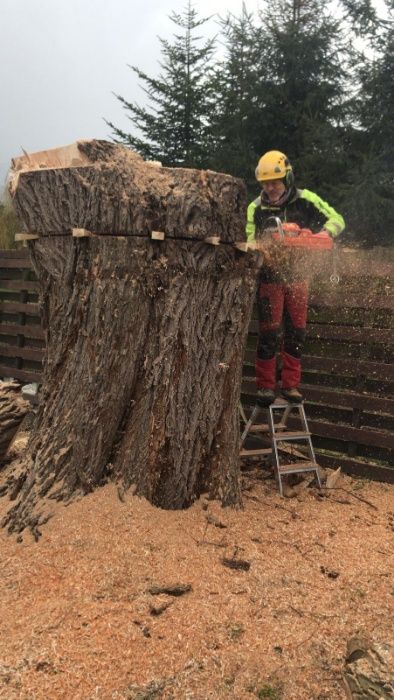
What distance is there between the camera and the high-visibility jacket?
4871 mm

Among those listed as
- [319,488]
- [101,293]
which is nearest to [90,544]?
[101,293]

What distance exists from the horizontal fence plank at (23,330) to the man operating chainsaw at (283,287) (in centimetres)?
359

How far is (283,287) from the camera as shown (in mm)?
4469

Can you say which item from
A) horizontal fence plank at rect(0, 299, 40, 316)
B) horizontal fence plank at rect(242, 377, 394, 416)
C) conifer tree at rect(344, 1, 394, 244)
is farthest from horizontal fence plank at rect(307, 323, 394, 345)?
conifer tree at rect(344, 1, 394, 244)

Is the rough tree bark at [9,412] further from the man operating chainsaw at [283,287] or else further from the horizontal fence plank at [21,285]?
the horizontal fence plank at [21,285]

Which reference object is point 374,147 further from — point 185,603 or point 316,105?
point 185,603

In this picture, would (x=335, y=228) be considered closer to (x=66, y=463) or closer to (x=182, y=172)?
(x=182, y=172)

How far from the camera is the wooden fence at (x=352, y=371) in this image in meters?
4.66

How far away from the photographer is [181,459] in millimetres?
3283

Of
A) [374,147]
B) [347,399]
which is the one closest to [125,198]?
[347,399]

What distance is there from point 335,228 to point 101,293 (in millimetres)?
2241

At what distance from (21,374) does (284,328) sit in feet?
13.9

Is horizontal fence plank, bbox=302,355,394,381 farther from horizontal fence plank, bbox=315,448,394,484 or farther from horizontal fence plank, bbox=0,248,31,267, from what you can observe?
horizontal fence plank, bbox=0,248,31,267

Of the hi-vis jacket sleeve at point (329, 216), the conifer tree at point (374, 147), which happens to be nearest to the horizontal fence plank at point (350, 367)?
the hi-vis jacket sleeve at point (329, 216)
